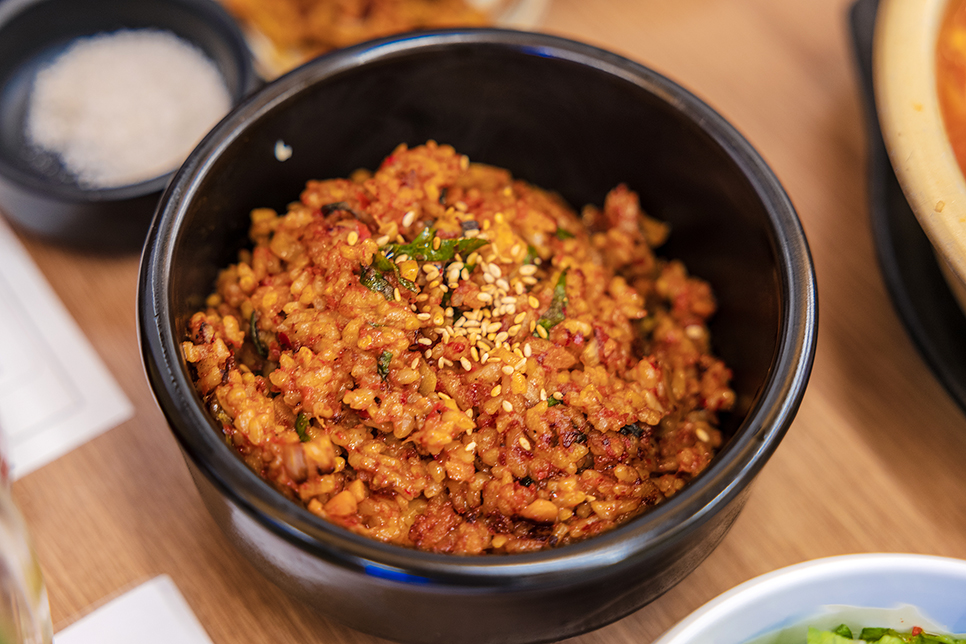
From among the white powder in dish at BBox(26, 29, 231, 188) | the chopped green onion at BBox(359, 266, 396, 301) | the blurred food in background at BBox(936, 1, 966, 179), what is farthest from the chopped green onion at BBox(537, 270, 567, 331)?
the white powder in dish at BBox(26, 29, 231, 188)

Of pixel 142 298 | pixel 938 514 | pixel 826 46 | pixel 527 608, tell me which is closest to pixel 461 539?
pixel 527 608

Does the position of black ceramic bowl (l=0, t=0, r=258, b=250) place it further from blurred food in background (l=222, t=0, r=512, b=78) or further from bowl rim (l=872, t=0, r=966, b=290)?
bowl rim (l=872, t=0, r=966, b=290)

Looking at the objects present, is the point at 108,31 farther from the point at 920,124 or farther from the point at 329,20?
the point at 920,124

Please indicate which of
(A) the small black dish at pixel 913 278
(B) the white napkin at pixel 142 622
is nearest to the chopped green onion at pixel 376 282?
(B) the white napkin at pixel 142 622

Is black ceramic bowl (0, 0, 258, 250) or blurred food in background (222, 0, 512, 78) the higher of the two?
blurred food in background (222, 0, 512, 78)

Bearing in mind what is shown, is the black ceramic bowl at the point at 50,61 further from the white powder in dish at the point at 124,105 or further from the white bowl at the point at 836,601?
the white bowl at the point at 836,601

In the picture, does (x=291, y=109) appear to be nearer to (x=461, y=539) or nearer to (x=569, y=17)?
(x=461, y=539)

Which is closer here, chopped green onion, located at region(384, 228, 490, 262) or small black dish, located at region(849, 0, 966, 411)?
Answer: chopped green onion, located at region(384, 228, 490, 262)
